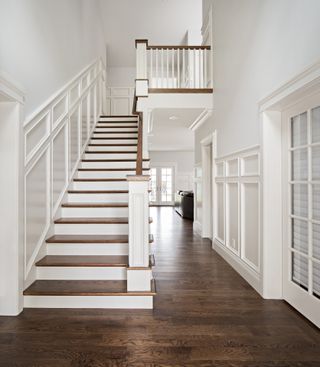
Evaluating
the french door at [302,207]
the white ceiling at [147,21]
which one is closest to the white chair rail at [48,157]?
the french door at [302,207]

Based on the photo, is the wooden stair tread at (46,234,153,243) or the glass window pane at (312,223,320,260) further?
the wooden stair tread at (46,234,153,243)

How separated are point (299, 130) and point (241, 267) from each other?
1.75 metres

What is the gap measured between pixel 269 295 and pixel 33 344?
2084 millimetres

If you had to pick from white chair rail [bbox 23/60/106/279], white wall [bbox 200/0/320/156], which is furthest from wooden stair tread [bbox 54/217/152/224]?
white wall [bbox 200/0/320/156]

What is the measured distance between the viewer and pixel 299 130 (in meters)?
2.43

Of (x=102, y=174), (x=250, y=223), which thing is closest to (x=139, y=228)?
(x=250, y=223)

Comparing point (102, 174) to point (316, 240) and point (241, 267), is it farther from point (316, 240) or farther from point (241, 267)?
point (316, 240)

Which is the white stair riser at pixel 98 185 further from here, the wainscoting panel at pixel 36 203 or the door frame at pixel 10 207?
the door frame at pixel 10 207

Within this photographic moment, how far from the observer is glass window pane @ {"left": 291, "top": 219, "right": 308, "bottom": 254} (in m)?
2.33

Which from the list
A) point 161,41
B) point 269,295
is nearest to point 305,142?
point 269,295

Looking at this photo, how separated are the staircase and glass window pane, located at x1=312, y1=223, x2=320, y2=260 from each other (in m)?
1.38

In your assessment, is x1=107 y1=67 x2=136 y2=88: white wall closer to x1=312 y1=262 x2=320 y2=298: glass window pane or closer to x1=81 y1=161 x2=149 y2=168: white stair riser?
x1=81 y1=161 x2=149 y2=168: white stair riser

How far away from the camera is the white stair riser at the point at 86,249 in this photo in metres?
2.97

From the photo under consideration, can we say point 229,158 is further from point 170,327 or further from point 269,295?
point 170,327
